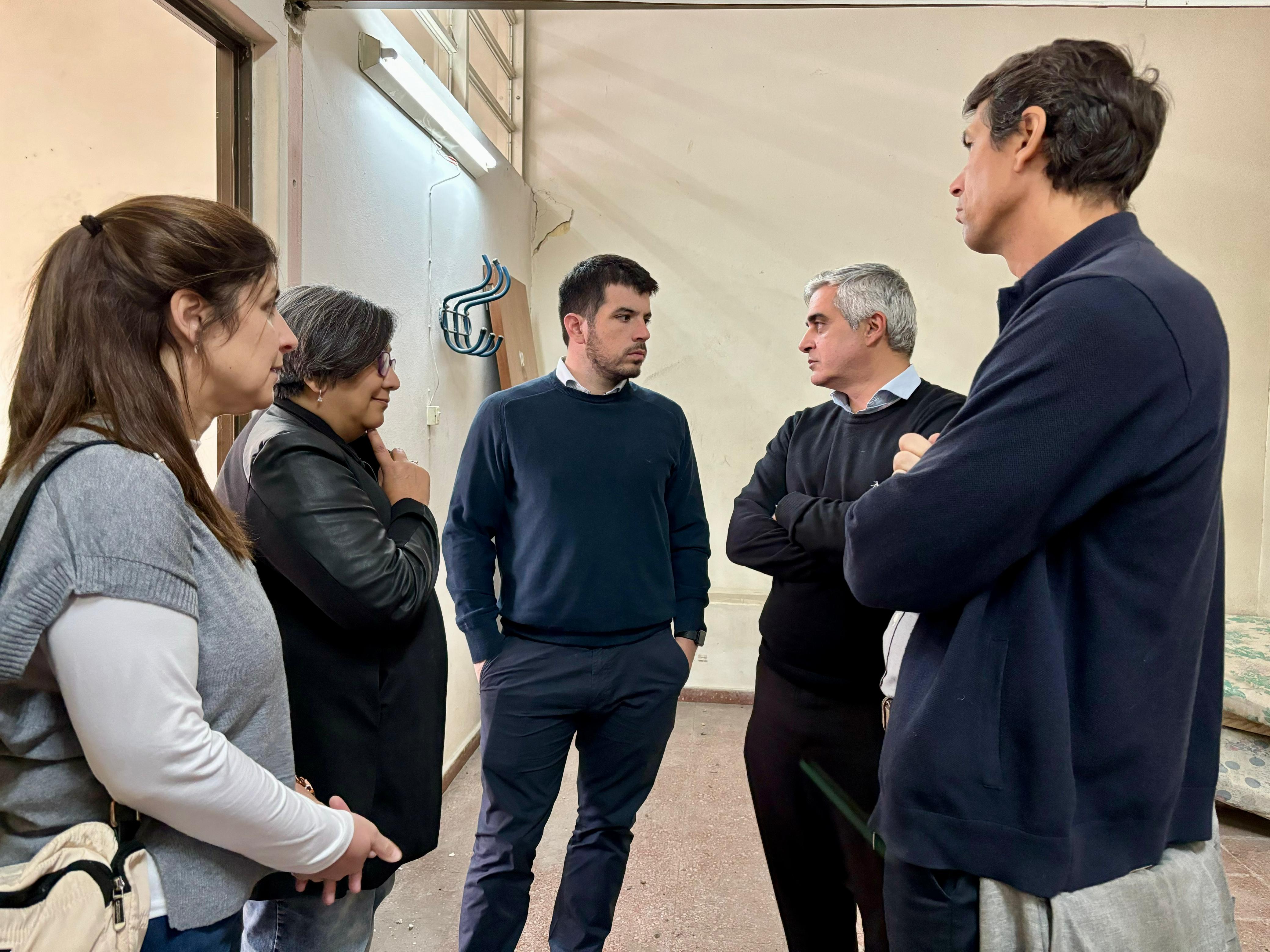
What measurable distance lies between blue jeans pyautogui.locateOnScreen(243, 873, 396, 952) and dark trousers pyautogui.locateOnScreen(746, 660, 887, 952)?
84 centimetres

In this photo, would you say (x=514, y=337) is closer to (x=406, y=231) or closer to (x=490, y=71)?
(x=406, y=231)

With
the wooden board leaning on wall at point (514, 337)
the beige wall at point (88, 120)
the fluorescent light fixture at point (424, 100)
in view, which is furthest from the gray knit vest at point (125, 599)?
the wooden board leaning on wall at point (514, 337)

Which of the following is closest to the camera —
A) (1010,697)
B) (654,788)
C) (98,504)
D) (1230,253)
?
(98,504)

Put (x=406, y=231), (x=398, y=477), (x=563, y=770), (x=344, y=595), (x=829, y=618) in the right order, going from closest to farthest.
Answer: (x=344, y=595)
(x=398, y=477)
(x=829, y=618)
(x=563, y=770)
(x=406, y=231)

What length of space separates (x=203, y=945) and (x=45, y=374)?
631 mm

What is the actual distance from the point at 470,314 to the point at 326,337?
207cm

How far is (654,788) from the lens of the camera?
303cm

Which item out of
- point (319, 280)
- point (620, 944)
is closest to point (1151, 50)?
point (319, 280)

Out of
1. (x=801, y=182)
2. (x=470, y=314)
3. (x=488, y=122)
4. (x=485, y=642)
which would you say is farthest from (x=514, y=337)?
(x=485, y=642)

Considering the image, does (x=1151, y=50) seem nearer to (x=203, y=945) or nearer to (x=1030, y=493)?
(x=1030, y=493)

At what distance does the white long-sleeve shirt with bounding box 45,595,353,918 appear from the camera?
0.72 meters

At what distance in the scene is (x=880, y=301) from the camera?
1806mm

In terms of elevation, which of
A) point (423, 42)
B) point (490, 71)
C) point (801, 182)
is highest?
point (490, 71)

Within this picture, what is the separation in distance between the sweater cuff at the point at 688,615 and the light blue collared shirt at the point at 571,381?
1.93 feet
